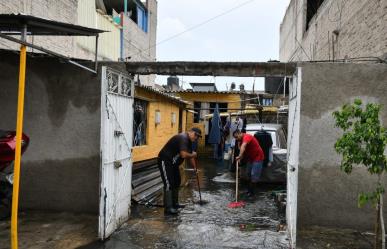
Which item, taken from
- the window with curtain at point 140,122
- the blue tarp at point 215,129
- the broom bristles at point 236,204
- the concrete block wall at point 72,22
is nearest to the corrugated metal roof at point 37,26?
the concrete block wall at point 72,22

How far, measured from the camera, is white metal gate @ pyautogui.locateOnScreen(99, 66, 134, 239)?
594 cm

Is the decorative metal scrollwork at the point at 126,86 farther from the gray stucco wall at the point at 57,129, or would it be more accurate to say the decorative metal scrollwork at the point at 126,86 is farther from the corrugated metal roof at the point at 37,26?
the corrugated metal roof at the point at 37,26

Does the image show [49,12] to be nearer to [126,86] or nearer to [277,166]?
[126,86]

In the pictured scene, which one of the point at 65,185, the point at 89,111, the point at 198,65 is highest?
the point at 198,65

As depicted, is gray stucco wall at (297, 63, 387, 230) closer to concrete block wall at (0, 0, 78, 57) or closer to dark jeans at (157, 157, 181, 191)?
dark jeans at (157, 157, 181, 191)

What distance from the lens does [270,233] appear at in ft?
21.3

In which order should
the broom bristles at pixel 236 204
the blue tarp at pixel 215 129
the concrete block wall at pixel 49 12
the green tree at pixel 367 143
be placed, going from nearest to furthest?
the green tree at pixel 367 143
the broom bristles at pixel 236 204
the concrete block wall at pixel 49 12
the blue tarp at pixel 215 129

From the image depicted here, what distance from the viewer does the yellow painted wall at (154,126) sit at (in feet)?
37.0

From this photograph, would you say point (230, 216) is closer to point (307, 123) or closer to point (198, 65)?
point (307, 123)

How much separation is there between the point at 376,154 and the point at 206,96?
17.6m

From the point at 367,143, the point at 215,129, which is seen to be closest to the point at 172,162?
the point at 367,143

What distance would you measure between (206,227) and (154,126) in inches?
271

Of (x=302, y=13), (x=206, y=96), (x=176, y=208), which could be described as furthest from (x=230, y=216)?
(x=206, y=96)

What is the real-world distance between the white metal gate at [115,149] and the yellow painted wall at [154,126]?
3.46 m
